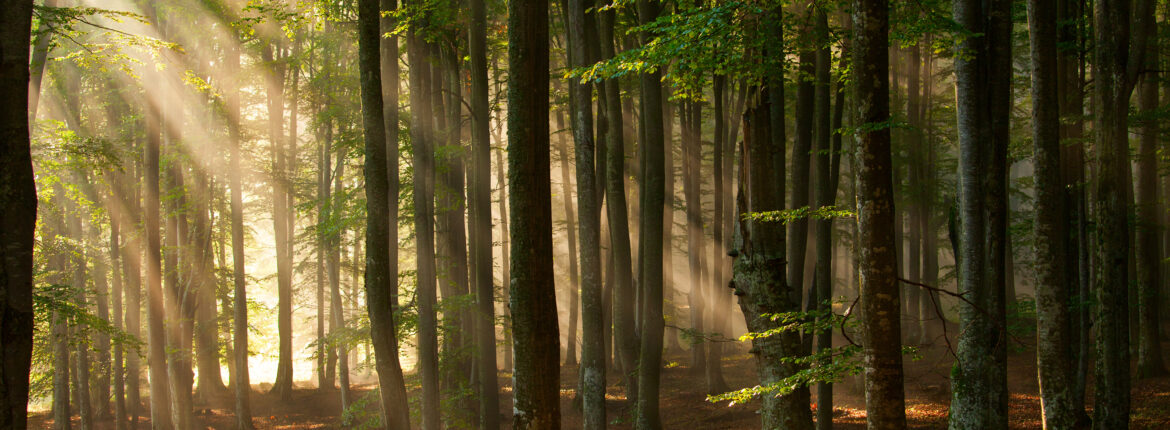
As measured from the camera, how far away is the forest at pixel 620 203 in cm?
689

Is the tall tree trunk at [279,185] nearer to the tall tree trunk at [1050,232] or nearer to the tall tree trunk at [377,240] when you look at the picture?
the tall tree trunk at [377,240]

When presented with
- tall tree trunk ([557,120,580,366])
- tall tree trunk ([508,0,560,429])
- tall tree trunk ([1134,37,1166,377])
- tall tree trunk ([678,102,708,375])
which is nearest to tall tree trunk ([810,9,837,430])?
tall tree trunk ([508,0,560,429])

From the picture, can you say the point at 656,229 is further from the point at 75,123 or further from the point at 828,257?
the point at 75,123

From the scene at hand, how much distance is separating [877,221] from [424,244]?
9.52 m

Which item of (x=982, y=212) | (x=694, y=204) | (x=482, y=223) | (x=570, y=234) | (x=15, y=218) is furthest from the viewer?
(x=570, y=234)

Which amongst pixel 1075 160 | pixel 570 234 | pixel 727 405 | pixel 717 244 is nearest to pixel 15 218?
pixel 727 405

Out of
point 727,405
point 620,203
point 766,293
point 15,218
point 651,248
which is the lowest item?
point 727,405

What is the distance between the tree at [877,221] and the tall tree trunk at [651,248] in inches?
265

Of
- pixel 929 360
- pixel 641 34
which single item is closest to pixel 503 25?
pixel 641 34

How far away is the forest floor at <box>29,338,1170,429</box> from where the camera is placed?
544 inches

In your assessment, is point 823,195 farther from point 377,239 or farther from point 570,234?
point 570,234

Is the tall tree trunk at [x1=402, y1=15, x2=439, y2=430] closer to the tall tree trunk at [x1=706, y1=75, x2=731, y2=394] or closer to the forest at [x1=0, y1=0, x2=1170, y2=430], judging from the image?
the forest at [x1=0, y1=0, x2=1170, y2=430]

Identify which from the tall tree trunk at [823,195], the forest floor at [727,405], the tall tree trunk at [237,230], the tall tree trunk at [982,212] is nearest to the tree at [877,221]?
the forest floor at [727,405]

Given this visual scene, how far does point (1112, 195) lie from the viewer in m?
9.86
